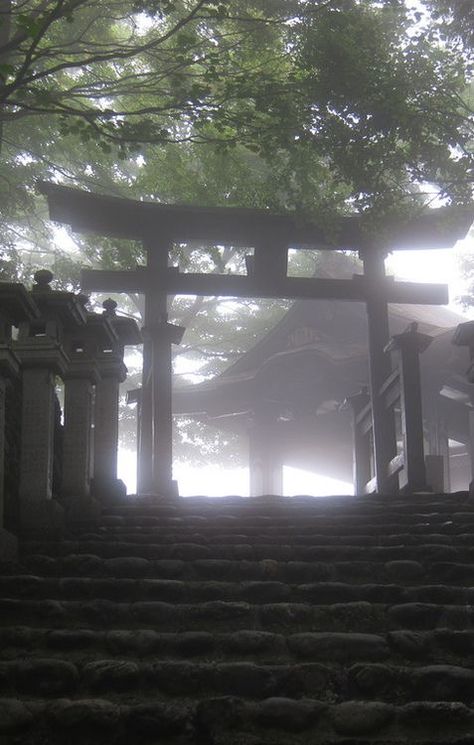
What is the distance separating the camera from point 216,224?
46.8ft

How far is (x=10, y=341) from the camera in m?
7.75

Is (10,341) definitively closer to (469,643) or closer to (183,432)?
(469,643)

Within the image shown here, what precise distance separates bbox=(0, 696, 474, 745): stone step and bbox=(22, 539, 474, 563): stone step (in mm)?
2383

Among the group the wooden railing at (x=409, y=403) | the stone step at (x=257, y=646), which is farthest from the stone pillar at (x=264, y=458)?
the stone step at (x=257, y=646)

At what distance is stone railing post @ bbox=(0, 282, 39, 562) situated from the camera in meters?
7.20

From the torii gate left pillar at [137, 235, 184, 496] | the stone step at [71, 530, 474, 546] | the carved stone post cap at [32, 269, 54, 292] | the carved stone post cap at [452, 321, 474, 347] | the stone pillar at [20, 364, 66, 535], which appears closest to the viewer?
the stone step at [71, 530, 474, 546]

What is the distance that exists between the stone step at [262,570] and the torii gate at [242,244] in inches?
249

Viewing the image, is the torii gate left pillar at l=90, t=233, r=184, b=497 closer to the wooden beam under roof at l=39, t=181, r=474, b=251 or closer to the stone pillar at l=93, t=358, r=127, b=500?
the wooden beam under roof at l=39, t=181, r=474, b=251

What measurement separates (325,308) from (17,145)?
6.94 m

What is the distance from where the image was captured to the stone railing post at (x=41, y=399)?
310 inches

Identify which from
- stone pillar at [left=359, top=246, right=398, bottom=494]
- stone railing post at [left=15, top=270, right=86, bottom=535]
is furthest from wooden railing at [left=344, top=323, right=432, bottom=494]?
stone railing post at [left=15, top=270, right=86, bottom=535]

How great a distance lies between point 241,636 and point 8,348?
3.07m

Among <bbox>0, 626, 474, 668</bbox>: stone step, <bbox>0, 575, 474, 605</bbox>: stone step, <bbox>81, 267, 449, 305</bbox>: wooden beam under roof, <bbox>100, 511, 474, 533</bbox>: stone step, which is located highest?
<bbox>81, 267, 449, 305</bbox>: wooden beam under roof

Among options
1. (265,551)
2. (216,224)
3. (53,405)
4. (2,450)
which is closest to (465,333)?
(265,551)
